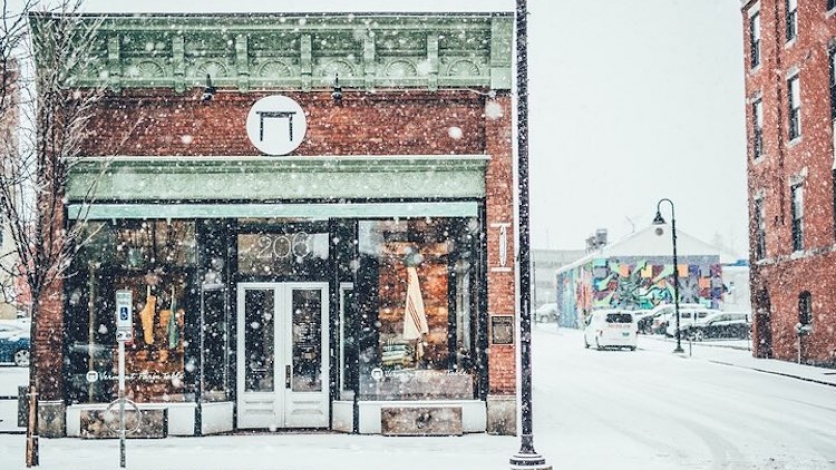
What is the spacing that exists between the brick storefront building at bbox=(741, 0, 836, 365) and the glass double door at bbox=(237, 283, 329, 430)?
1826cm

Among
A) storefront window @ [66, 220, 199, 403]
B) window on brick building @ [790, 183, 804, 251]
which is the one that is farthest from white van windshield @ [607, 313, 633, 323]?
storefront window @ [66, 220, 199, 403]

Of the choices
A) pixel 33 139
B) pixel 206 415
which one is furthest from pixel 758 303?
pixel 33 139

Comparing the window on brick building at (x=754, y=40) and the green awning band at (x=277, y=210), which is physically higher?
the window on brick building at (x=754, y=40)

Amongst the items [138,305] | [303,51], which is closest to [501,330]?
[303,51]

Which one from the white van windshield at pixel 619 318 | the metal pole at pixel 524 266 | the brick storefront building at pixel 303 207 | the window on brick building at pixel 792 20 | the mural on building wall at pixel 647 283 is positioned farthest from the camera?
the mural on building wall at pixel 647 283

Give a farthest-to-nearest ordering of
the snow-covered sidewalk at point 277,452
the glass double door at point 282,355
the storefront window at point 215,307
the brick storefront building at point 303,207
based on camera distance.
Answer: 1. the glass double door at point 282,355
2. the storefront window at point 215,307
3. the brick storefront building at point 303,207
4. the snow-covered sidewalk at point 277,452

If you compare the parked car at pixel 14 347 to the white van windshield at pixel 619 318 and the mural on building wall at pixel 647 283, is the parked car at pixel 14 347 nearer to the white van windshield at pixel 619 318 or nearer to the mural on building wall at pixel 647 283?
the white van windshield at pixel 619 318

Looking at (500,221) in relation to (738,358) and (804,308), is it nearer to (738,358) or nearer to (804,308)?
(804,308)

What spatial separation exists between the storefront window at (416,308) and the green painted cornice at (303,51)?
2588mm

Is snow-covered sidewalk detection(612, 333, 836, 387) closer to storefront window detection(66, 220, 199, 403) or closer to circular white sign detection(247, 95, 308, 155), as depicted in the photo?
circular white sign detection(247, 95, 308, 155)

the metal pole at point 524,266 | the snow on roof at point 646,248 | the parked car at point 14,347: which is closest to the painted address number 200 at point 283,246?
the metal pole at point 524,266

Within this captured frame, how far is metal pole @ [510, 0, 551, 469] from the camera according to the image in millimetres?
11336

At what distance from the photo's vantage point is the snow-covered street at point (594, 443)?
1345 centimetres

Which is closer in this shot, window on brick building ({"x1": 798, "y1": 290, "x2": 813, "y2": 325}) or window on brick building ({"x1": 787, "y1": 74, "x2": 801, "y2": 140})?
window on brick building ({"x1": 798, "y1": 290, "x2": 813, "y2": 325})
